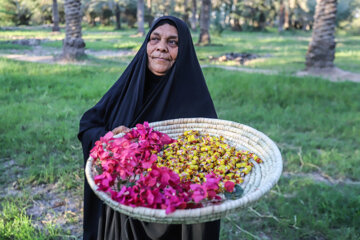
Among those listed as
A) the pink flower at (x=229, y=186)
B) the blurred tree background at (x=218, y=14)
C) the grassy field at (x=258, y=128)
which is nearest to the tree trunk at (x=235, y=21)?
the blurred tree background at (x=218, y=14)

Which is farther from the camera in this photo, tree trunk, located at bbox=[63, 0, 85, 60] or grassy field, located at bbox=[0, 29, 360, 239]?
tree trunk, located at bbox=[63, 0, 85, 60]

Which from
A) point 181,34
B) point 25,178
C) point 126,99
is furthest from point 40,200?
point 181,34

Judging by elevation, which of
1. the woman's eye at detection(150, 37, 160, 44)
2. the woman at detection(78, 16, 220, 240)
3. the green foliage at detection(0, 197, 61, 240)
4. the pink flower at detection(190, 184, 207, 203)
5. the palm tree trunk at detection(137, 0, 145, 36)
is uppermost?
the palm tree trunk at detection(137, 0, 145, 36)

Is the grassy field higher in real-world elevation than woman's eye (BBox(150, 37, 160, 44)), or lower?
lower

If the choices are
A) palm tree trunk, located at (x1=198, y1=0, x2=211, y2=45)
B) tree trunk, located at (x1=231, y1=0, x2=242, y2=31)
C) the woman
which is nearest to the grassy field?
the woman

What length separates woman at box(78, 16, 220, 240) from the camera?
1919 millimetres

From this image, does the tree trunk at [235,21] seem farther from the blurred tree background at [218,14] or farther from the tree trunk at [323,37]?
the tree trunk at [323,37]

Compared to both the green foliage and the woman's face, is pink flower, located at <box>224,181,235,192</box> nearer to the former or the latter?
the woman's face

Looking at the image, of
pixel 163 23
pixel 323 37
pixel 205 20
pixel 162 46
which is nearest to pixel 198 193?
pixel 162 46

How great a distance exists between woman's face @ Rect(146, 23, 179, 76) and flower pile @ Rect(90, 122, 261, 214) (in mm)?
387

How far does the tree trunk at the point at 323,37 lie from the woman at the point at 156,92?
7197 mm

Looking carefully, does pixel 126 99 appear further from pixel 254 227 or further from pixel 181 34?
pixel 254 227

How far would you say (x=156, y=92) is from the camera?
1.95 metres

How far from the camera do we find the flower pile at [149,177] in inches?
50.4
